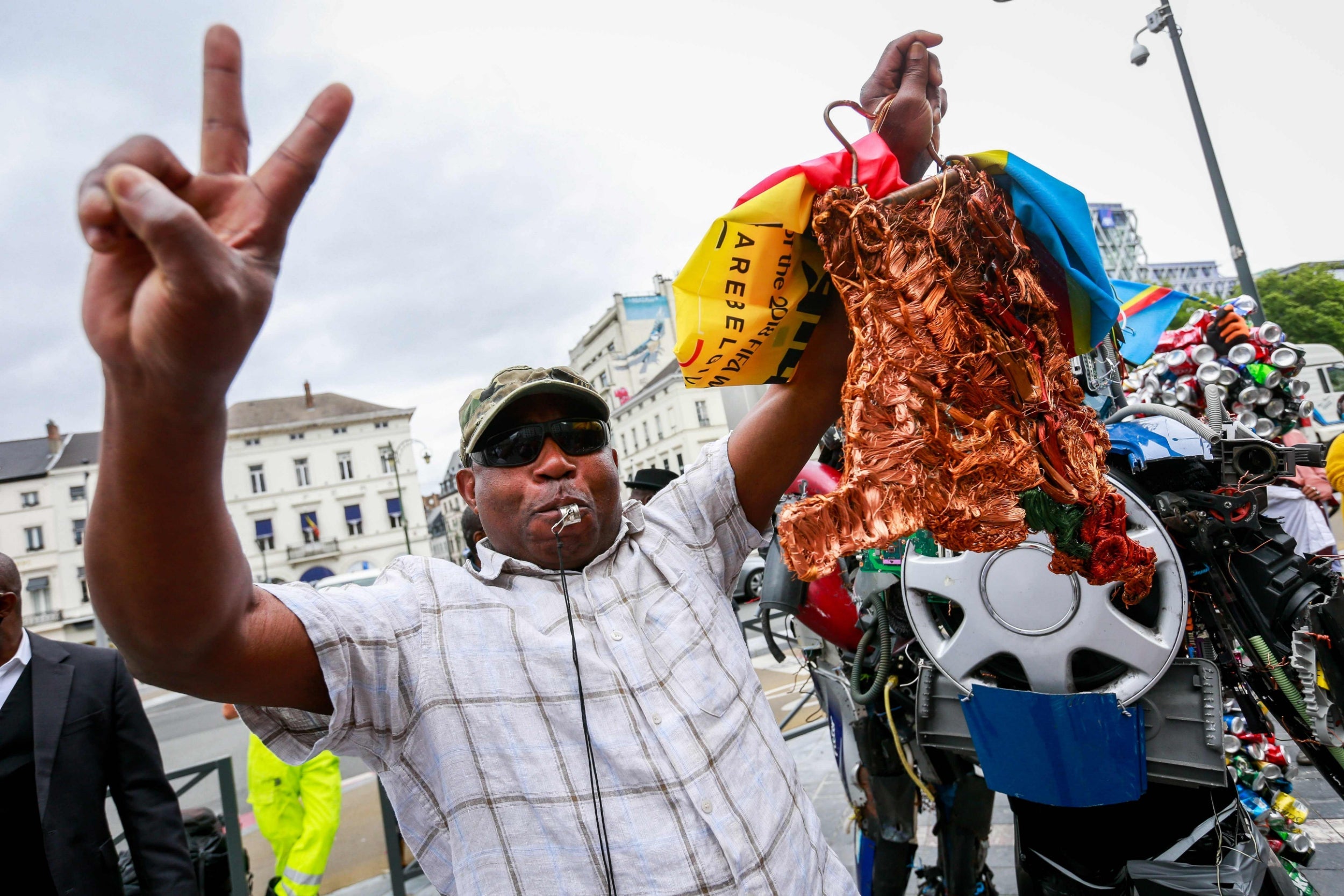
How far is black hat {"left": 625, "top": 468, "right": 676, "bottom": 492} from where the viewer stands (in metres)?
4.67

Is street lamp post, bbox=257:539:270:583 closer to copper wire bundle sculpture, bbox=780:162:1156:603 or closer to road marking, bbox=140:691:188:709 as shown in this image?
road marking, bbox=140:691:188:709

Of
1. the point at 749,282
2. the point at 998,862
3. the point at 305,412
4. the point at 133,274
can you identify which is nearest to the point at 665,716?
the point at 749,282

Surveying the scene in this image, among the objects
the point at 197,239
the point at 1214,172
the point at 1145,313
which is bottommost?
the point at 197,239

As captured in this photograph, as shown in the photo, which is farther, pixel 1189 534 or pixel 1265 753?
pixel 1265 753

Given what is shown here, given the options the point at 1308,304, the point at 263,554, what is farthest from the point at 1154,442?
the point at 263,554

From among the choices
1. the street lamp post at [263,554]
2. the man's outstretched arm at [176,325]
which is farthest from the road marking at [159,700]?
the street lamp post at [263,554]

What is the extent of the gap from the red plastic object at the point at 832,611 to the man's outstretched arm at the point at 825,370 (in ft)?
4.27

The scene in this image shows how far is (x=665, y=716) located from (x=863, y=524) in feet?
2.06

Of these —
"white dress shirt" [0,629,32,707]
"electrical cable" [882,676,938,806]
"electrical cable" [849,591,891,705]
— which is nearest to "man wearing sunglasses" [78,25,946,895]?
"electrical cable" [849,591,891,705]

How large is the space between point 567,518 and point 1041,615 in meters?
1.40

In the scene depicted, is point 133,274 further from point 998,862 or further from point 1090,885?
point 998,862

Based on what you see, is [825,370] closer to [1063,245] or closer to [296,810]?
[1063,245]

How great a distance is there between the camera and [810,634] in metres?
3.94

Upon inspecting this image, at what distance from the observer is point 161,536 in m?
0.96
